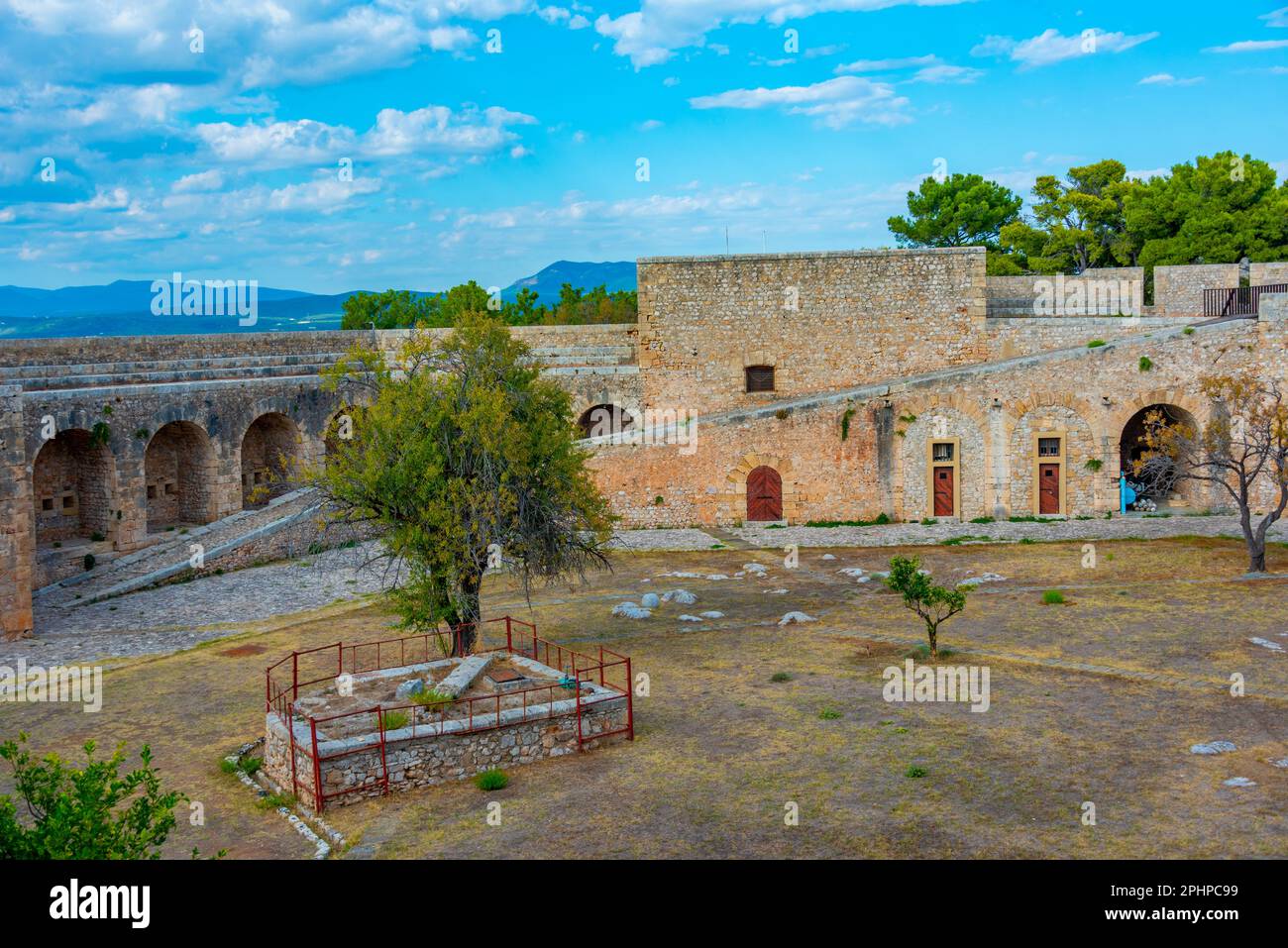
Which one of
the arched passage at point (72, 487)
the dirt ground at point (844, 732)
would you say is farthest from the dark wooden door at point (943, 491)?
the arched passage at point (72, 487)

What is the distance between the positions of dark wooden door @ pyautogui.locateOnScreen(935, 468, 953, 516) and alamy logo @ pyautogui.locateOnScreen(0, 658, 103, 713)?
2084cm

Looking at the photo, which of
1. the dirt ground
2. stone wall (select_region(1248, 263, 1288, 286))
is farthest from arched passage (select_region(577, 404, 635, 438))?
stone wall (select_region(1248, 263, 1288, 286))

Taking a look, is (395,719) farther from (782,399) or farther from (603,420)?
(603,420)

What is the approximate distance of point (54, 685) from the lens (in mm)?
19156

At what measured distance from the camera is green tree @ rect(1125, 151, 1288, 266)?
45375 mm

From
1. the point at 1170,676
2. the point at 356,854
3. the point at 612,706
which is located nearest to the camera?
the point at 356,854

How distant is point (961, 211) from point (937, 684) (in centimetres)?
4388

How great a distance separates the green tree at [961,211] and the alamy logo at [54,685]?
45921 mm

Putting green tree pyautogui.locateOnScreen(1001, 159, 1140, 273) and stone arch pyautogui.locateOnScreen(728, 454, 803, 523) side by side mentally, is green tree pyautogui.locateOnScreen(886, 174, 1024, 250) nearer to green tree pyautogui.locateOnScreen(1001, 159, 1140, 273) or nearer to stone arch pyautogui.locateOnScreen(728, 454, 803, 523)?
green tree pyautogui.locateOnScreen(1001, 159, 1140, 273)

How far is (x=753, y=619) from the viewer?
22219 millimetres

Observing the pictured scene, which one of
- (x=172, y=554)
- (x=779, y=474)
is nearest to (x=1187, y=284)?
(x=779, y=474)

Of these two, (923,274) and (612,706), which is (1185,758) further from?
(923,274)
